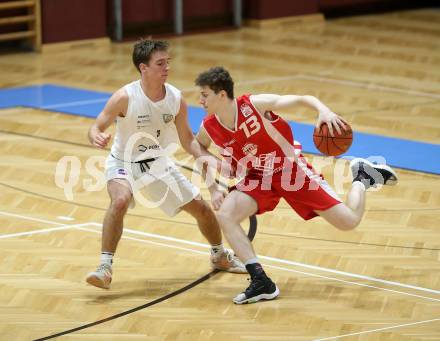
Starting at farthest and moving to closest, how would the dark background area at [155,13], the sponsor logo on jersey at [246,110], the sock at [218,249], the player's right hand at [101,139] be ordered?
the dark background area at [155,13], the sock at [218,249], the sponsor logo on jersey at [246,110], the player's right hand at [101,139]

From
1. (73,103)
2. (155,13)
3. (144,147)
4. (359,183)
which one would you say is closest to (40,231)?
(144,147)

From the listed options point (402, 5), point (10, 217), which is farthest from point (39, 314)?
point (402, 5)

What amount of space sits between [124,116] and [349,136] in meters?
1.57

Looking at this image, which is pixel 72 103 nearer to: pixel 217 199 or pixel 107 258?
pixel 107 258

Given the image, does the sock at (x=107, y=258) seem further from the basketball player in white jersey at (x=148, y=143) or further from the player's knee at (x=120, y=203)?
the player's knee at (x=120, y=203)

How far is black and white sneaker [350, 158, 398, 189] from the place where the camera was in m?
8.13

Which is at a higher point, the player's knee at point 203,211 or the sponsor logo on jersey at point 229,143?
the sponsor logo on jersey at point 229,143

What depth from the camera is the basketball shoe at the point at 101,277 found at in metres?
7.42

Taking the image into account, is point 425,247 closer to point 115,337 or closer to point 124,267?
point 124,267

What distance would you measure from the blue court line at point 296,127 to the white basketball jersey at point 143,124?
3847 mm

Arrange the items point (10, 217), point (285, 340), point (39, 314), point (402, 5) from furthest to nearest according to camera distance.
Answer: point (402, 5) < point (10, 217) < point (39, 314) < point (285, 340)

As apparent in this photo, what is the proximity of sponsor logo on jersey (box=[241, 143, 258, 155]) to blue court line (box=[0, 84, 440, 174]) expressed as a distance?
380 cm

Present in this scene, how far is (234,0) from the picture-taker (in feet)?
62.4

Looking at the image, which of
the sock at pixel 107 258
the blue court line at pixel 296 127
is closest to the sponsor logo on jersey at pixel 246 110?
the sock at pixel 107 258
